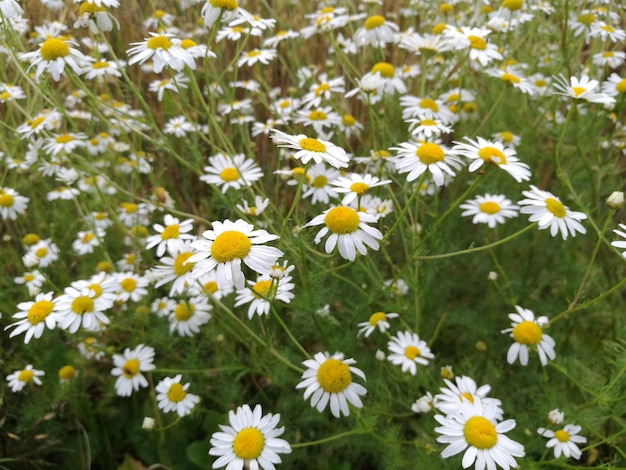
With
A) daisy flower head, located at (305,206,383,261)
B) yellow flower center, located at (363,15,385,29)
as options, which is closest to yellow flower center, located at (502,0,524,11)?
yellow flower center, located at (363,15,385,29)

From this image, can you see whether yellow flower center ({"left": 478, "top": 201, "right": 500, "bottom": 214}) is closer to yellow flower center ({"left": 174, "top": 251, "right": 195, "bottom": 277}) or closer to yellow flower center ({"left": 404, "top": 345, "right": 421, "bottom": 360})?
yellow flower center ({"left": 404, "top": 345, "right": 421, "bottom": 360})

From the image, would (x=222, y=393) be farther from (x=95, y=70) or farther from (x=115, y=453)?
(x=95, y=70)

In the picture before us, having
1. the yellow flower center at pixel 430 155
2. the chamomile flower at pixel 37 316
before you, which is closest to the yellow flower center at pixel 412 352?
the yellow flower center at pixel 430 155

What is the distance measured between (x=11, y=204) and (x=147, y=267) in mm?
831

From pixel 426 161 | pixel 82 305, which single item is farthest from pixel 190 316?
pixel 426 161

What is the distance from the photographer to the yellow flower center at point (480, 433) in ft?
4.45

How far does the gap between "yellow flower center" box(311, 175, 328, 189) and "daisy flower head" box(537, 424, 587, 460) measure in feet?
4.44

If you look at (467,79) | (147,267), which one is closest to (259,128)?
(147,267)

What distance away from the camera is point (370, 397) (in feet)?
6.95

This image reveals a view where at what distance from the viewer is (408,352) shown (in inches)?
75.3

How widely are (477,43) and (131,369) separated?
219 centimetres

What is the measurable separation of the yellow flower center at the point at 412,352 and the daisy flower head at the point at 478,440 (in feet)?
1.55

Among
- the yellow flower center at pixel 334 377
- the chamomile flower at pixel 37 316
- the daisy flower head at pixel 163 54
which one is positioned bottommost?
the yellow flower center at pixel 334 377

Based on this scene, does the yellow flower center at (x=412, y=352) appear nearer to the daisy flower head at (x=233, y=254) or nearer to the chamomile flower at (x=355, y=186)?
the chamomile flower at (x=355, y=186)
